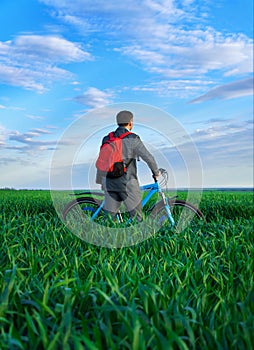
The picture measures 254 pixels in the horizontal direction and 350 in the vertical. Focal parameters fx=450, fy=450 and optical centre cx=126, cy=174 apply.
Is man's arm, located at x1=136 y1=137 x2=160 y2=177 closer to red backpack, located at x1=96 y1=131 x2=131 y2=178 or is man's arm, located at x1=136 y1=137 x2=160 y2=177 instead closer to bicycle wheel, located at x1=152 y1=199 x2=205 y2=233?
red backpack, located at x1=96 y1=131 x2=131 y2=178

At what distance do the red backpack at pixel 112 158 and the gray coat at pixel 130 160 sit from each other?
87 mm

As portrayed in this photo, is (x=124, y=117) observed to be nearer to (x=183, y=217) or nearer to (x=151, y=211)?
(x=151, y=211)

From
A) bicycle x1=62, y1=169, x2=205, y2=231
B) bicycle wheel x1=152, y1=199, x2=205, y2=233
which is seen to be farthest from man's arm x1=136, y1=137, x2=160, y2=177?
bicycle wheel x1=152, y1=199, x2=205, y2=233

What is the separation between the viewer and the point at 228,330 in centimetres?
282

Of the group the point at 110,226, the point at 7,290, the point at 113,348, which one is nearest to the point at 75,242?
the point at 110,226

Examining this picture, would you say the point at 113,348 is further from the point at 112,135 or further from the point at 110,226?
the point at 112,135

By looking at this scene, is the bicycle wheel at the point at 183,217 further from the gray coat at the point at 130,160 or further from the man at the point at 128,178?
the gray coat at the point at 130,160

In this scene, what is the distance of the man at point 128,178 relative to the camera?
6.89m

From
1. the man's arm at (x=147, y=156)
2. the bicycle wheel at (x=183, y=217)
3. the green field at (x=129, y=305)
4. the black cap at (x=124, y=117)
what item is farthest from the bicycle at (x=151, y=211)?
the green field at (x=129, y=305)

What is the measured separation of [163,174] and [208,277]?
327 centimetres

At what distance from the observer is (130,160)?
7035 mm

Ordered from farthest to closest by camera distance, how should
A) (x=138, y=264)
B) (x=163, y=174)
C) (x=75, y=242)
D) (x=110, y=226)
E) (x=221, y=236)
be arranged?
(x=163, y=174)
(x=110, y=226)
(x=221, y=236)
(x=75, y=242)
(x=138, y=264)

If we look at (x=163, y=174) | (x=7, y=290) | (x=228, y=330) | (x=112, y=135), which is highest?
(x=112, y=135)

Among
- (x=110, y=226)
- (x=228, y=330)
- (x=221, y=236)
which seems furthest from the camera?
(x=110, y=226)
